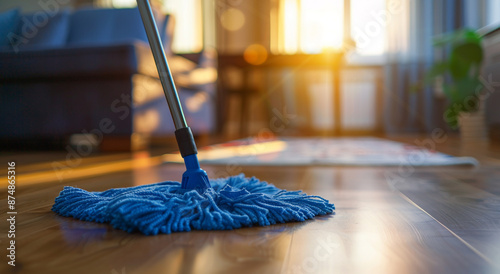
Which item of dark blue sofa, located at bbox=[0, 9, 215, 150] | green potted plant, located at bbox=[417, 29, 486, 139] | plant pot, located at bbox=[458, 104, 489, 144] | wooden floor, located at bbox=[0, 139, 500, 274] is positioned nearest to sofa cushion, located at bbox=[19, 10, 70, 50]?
dark blue sofa, located at bbox=[0, 9, 215, 150]

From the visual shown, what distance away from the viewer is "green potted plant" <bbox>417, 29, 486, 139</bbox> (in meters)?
2.98

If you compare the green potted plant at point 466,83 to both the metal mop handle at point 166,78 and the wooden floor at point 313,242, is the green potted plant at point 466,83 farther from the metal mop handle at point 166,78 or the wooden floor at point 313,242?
the metal mop handle at point 166,78

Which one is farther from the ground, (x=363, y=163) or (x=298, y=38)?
(x=298, y=38)

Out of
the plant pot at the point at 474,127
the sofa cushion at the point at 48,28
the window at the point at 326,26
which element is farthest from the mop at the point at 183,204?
the window at the point at 326,26

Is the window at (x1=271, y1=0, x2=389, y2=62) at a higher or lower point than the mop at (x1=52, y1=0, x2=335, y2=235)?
higher

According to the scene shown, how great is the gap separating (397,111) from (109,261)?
3.98 meters

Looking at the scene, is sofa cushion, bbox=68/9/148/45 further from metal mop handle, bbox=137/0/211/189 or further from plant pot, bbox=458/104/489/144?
metal mop handle, bbox=137/0/211/189

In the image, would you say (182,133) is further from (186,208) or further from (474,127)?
(474,127)

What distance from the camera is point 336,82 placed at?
12.0 ft

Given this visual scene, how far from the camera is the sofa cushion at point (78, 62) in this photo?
2.03m

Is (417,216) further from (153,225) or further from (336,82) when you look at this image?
(336,82)

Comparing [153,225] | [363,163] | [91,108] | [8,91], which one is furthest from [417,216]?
[8,91]

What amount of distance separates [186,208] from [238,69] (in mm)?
3552

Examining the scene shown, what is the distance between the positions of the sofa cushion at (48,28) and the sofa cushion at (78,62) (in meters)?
0.58
